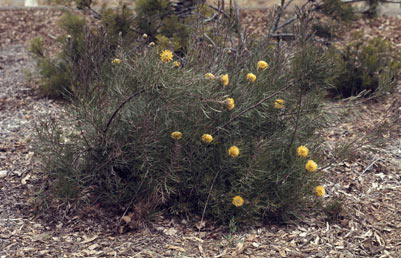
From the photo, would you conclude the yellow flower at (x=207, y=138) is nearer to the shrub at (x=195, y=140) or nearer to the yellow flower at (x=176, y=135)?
the shrub at (x=195, y=140)

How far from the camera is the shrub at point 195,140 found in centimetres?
262

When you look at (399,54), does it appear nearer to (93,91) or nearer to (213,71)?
(213,71)

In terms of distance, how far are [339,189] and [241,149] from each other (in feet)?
3.53

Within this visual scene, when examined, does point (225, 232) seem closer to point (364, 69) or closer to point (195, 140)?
point (195, 140)

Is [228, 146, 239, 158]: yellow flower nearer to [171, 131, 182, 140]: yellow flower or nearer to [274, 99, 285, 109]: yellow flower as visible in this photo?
[171, 131, 182, 140]: yellow flower

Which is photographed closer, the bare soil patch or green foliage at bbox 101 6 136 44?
the bare soil patch

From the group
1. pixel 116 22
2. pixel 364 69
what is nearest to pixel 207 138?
pixel 116 22

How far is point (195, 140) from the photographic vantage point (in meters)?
2.73

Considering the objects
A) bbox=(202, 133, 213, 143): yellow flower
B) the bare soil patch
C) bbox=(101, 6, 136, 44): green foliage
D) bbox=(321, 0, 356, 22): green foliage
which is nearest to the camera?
bbox=(202, 133, 213, 143): yellow flower

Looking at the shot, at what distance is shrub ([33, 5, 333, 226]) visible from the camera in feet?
8.59

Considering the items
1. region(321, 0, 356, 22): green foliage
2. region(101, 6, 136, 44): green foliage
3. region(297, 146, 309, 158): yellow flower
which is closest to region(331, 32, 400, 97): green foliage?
region(321, 0, 356, 22): green foliage

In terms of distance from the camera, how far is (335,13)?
5.25 meters

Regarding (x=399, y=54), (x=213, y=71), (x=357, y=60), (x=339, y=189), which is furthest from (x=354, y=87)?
(x=213, y=71)

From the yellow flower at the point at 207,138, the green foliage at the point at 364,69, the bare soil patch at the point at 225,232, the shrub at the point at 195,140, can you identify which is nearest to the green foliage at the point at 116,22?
the bare soil patch at the point at 225,232
